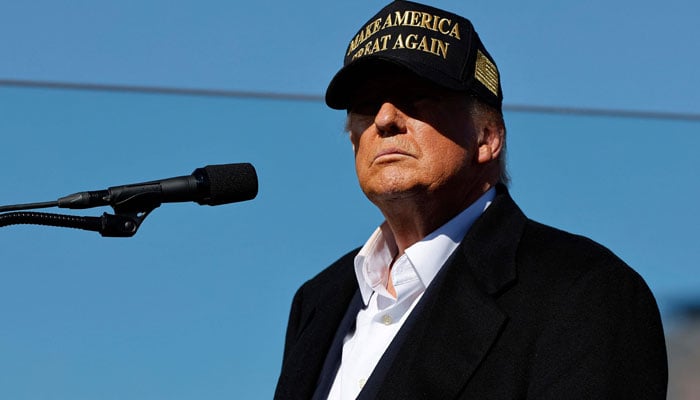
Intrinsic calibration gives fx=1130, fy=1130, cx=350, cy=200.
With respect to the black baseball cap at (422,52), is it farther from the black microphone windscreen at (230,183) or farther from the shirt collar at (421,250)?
the black microphone windscreen at (230,183)

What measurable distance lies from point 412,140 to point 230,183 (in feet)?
1.25

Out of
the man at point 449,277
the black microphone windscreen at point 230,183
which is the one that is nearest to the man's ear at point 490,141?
the man at point 449,277

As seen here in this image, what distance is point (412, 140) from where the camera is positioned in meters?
1.94

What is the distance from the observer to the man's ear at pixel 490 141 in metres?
2.04

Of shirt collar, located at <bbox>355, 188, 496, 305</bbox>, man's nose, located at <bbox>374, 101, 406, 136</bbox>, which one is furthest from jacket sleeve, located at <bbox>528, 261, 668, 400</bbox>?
man's nose, located at <bbox>374, 101, 406, 136</bbox>

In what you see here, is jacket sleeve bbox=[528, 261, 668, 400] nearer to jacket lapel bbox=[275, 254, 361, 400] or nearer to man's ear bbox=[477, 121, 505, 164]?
man's ear bbox=[477, 121, 505, 164]

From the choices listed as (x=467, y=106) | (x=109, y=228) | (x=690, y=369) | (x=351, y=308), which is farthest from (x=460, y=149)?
(x=690, y=369)

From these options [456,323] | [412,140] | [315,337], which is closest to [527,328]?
[456,323]

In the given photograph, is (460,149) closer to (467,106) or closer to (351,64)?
(467,106)

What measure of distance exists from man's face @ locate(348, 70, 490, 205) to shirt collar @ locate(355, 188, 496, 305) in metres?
0.04

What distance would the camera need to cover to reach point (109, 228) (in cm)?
164

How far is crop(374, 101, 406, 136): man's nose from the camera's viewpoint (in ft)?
6.40

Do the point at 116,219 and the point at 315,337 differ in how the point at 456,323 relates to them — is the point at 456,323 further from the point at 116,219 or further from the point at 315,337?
the point at 116,219

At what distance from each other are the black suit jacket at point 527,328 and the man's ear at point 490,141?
0.41 ft
